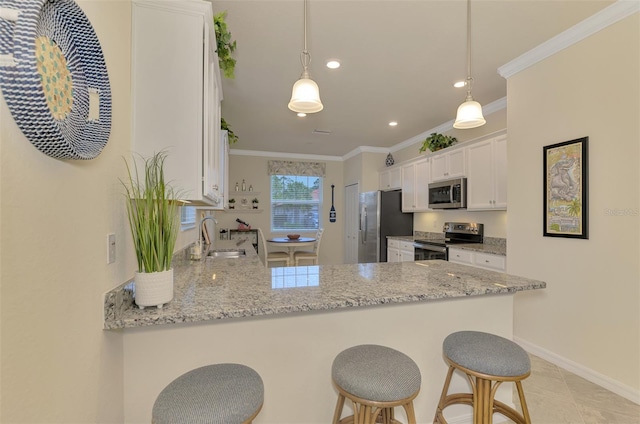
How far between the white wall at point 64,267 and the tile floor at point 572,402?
2307mm

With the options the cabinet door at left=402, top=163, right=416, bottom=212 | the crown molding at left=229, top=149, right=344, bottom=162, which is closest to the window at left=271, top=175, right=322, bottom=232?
the crown molding at left=229, top=149, right=344, bottom=162

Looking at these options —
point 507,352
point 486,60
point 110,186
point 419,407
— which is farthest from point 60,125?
point 486,60

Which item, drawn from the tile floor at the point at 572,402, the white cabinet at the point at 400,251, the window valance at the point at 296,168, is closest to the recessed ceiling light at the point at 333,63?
the white cabinet at the point at 400,251

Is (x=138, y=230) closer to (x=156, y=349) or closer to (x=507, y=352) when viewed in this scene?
(x=156, y=349)

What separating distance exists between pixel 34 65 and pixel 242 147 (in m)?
5.37

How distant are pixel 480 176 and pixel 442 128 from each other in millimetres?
1326

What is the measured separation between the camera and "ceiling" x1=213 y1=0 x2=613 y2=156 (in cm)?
195

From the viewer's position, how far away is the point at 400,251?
4.61m

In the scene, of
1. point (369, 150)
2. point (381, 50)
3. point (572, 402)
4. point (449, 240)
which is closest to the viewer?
point (572, 402)

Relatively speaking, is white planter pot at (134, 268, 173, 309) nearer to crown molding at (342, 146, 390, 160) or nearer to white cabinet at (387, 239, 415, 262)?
white cabinet at (387, 239, 415, 262)

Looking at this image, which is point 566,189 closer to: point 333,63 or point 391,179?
point 333,63

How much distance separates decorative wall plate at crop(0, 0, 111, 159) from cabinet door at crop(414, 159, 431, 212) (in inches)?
162

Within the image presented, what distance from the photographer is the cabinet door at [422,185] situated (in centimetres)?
440

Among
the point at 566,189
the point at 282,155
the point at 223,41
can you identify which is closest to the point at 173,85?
the point at 223,41
